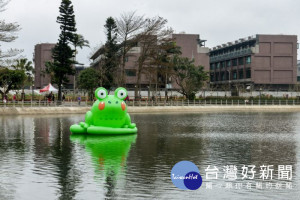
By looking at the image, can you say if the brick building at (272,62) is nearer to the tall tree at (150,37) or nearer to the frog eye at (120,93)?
the tall tree at (150,37)

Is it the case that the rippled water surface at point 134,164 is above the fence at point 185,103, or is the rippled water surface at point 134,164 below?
below

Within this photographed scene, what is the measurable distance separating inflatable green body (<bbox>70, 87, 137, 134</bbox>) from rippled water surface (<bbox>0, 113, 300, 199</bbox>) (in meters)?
0.74

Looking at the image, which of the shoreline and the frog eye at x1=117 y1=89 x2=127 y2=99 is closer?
the frog eye at x1=117 y1=89 x2=127 y2=99

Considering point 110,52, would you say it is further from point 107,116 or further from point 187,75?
point 107,116

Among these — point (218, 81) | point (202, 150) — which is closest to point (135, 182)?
point (202, 150)

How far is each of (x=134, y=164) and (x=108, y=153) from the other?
2830 mm

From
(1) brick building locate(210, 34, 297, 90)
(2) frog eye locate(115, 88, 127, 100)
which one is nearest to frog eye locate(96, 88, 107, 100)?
(2) frog eye locate(115, 88, 127, 100)

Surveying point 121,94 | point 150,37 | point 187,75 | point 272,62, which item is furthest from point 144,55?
point 272,62

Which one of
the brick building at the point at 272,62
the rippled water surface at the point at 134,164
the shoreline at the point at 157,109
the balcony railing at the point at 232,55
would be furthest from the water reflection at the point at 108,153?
the balcony railing at the point at 232,55

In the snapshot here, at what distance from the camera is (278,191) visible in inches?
388

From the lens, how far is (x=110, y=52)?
217 feet

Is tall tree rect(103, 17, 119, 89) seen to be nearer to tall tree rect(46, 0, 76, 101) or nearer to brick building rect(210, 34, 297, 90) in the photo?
tall tree rect(46, 0, 76, 101)

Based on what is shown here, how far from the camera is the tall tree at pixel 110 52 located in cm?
6525

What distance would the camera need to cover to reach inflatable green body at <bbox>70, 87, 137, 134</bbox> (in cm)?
2180
